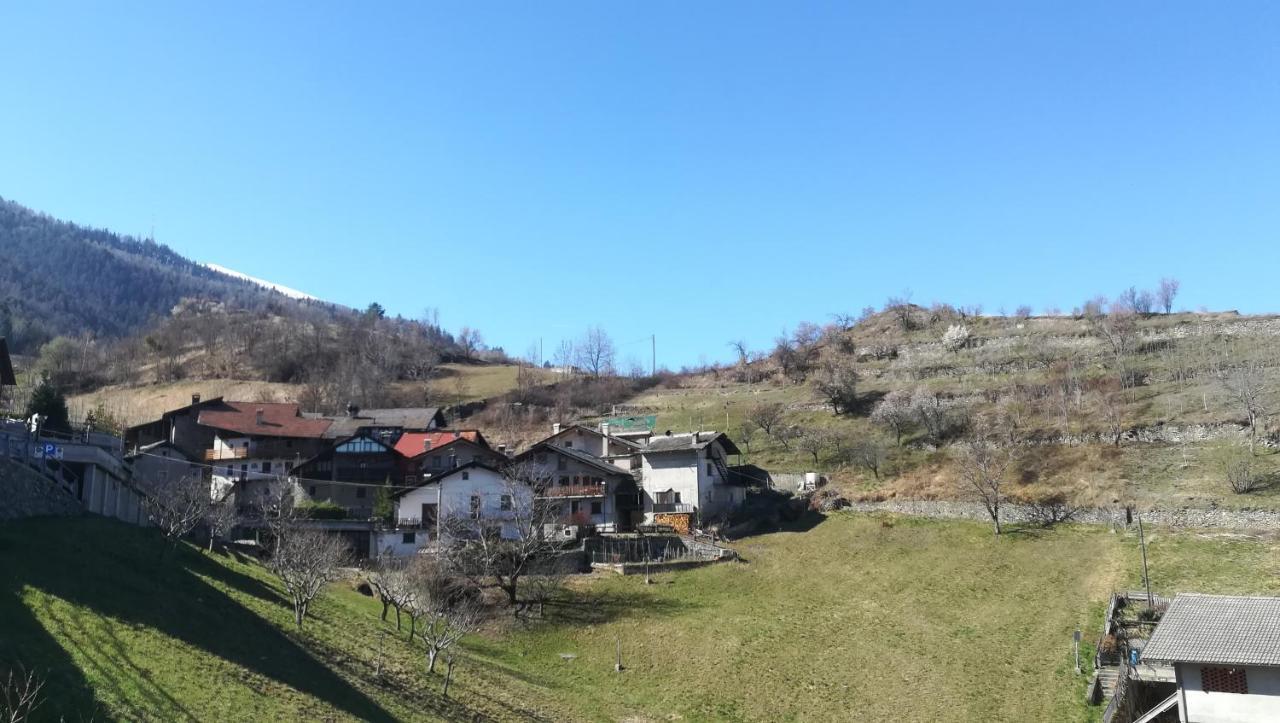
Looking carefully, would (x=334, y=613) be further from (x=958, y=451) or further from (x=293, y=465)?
(x=958, y=451)

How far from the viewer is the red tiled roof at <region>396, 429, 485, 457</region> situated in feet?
226

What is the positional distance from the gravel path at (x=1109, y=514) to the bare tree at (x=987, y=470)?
1.01 meters

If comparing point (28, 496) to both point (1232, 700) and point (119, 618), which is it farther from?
point (1232, 700)

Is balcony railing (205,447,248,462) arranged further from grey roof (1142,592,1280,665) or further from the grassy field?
grey roof (1142,592,1280,665)

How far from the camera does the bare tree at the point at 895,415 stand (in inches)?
2827

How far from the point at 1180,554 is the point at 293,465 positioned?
208 feet

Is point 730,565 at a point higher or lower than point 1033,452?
lower

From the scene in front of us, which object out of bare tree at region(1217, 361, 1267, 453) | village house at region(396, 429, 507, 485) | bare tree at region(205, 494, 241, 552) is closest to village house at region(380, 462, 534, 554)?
village house at region(396, 429, 507, 485)

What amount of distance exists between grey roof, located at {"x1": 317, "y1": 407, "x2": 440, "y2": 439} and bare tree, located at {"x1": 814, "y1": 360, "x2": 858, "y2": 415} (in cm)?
3985

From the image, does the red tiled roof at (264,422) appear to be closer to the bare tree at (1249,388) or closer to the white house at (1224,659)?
the white house at (1224,659)

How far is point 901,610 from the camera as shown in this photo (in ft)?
133

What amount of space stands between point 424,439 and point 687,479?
25122 mm

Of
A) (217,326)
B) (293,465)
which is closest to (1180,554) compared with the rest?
(293,465)

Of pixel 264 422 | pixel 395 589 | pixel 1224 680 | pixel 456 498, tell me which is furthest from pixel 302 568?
pixel 264 422
